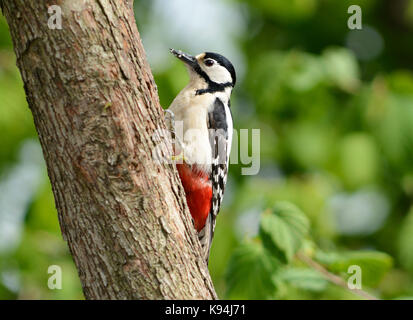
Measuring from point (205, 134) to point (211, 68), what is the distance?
84 centimetres

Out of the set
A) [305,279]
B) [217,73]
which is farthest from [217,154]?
[305,279]

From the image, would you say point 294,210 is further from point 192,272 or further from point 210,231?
point 192,272

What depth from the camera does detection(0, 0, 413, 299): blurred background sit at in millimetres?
7508

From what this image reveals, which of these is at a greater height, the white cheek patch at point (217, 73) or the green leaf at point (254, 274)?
the white cheek patch at point (217, 73)

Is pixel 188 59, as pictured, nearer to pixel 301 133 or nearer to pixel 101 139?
pixel 101 139

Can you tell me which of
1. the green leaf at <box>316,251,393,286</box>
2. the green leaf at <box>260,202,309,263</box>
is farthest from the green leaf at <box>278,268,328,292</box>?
the green leaf at <box>260,202,309,263</box>

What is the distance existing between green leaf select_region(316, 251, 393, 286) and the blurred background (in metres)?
0.67

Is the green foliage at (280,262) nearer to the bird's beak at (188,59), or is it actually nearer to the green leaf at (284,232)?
the green leaf at (284,232)

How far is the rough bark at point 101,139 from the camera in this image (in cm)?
296

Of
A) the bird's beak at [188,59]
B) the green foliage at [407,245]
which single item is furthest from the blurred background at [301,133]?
the bird's beak at [188,59]

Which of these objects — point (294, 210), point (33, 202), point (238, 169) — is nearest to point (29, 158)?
point (33, 202)

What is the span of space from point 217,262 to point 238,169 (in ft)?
8.05

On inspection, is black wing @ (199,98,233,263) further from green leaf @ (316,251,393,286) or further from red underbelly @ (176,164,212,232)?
green leaf @ (316,251,393,286)

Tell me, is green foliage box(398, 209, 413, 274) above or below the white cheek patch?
below
